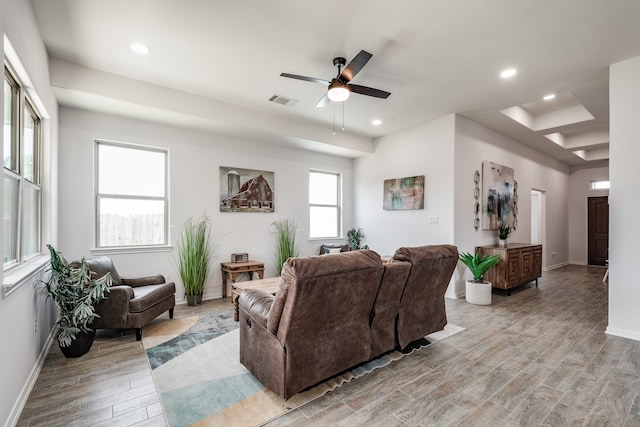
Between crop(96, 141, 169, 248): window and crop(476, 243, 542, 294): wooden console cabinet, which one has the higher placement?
crop(96, 141, 169, 248): window

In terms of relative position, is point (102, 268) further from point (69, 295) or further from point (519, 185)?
point (519, 185)

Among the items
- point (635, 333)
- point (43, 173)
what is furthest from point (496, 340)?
point (43, 173)

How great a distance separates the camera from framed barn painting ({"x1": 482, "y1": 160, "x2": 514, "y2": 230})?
215 inches

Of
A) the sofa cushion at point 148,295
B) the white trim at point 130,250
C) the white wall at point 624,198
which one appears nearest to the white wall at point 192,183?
the white trim at point 130,250

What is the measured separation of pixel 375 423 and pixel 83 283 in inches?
108

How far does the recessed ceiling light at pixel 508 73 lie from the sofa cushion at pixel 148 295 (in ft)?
15.4

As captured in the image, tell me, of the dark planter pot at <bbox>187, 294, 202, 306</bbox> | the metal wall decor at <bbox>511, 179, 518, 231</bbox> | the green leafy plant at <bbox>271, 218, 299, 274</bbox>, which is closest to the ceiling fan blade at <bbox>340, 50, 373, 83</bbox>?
the green leafy plant at <bbox>271, 218, 299, 274</bbox>

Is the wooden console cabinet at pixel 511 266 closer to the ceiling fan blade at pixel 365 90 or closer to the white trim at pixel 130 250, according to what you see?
the ceiling fan blade at pixel 365 90

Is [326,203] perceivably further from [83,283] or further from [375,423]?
[375,423]

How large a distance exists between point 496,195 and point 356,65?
167 inches

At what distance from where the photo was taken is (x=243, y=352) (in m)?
2.51

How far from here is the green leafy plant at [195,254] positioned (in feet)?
14.6

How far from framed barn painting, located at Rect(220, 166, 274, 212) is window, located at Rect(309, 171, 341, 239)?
1043mm

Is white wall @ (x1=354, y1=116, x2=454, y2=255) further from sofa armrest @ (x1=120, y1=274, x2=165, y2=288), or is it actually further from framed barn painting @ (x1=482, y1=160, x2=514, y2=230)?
sofa armrest @ (x1=120, y1=274, x2=165, y2=288)
